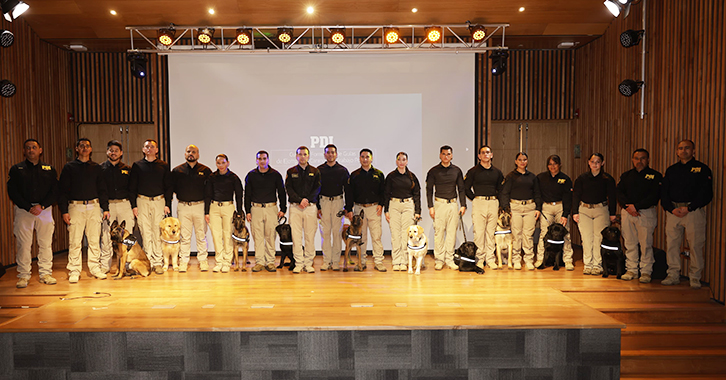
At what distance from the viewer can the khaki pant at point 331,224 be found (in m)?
6.43

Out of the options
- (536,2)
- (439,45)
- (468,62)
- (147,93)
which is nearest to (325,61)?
(439,45)

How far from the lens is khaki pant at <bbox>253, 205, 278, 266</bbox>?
6.33 m

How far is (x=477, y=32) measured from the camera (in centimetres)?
691

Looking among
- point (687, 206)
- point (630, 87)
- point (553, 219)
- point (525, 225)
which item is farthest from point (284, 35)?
point (687, 206)

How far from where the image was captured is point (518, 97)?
357 inches

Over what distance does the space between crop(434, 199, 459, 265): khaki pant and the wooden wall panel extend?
344 cm

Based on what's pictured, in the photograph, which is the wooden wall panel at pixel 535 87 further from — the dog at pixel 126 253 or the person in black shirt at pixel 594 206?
the dog at pixel 126 253

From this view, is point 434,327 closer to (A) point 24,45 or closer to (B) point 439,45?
(B) point 439,45

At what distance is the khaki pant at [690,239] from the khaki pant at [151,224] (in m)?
6.43

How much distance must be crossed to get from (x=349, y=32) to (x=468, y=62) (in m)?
2.05

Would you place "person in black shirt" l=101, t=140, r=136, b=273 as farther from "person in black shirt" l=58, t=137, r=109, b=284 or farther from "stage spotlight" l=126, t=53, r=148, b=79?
"stage spotlight" l=126, t=53, r=148, b=79

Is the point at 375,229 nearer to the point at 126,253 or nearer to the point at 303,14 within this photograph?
the point at 126,253

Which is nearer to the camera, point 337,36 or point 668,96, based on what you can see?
point 668,96

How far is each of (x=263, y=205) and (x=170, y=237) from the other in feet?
4.20
